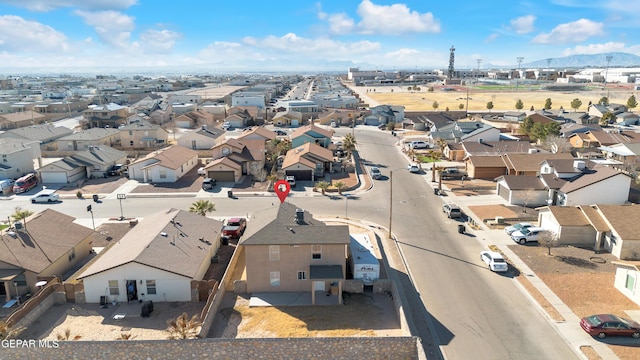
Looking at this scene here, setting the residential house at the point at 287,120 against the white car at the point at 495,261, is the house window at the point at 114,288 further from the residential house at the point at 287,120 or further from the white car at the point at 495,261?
the residential house at the point at 287,120

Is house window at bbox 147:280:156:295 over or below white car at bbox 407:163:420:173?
below

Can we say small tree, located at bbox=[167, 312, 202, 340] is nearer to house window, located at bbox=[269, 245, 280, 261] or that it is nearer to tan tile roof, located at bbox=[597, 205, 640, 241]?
house window, located at bbox=[269, 245, 280, 261]

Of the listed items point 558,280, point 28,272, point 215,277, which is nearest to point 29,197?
point 28,272

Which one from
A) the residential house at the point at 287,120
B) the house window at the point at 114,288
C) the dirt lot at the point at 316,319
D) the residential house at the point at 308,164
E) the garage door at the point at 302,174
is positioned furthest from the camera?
the residential house at the point at 287,120

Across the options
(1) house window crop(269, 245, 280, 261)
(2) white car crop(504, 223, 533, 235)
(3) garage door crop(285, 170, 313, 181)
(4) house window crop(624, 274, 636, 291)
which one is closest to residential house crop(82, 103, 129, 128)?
(3) garage door crop(285, 170, 313, 181)

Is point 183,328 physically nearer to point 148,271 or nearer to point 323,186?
point 148,271

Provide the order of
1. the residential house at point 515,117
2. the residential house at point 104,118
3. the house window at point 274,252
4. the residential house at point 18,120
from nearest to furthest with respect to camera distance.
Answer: the house window at point 274,252
the residential house at point 18,120
the residential house at point 104,118
the residential house at point 515,117

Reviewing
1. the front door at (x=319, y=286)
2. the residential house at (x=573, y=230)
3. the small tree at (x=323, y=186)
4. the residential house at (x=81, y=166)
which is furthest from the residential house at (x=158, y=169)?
the residential house at (x=573, y=230)
